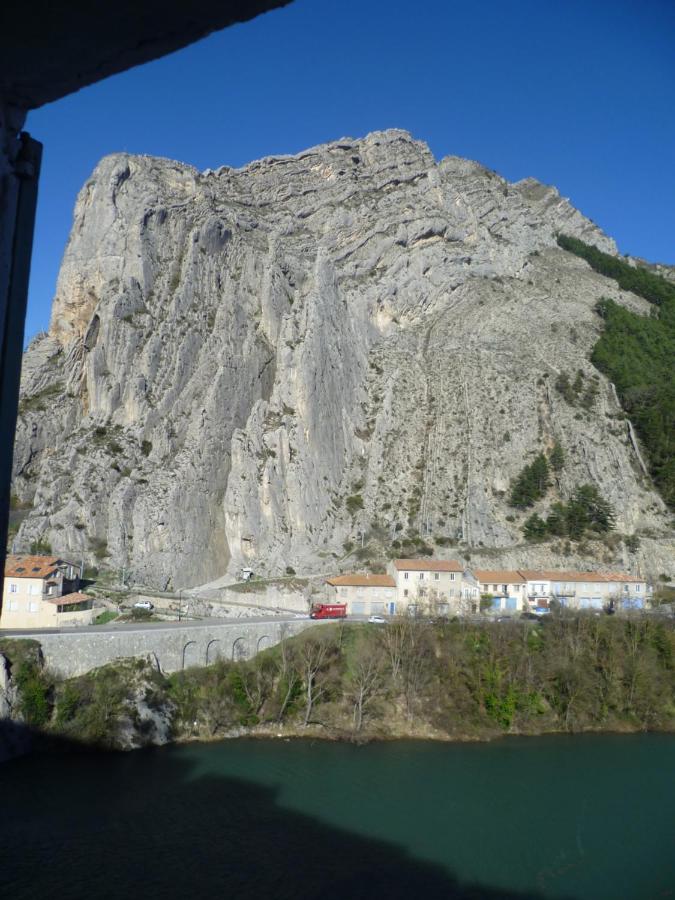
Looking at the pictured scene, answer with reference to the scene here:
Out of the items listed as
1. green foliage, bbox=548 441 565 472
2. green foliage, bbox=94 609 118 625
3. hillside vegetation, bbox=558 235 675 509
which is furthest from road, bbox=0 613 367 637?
hillside vegetation, bbox=558 235 675 509

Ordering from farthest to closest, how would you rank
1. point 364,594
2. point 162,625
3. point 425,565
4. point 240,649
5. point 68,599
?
point 425,565
point 364,594
point 68,599
point 240,649
point 162,625

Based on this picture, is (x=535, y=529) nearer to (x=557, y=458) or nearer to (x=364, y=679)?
(x=557, y=458)

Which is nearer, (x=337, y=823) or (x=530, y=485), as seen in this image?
(x=337, y=823)

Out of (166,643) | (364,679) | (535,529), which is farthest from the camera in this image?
(535,529)

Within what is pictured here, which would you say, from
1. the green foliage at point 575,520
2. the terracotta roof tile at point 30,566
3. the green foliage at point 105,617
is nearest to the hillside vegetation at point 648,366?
the green foliage at point 575,520

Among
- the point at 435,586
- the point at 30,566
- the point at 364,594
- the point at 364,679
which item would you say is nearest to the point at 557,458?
the point at 435,586

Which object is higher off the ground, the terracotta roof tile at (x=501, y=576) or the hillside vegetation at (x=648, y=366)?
the hillside vegetation at (x=648, y=366)

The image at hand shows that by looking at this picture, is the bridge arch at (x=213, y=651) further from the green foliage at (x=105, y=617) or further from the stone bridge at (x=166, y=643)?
the green foliage at (x=105, y=617)
